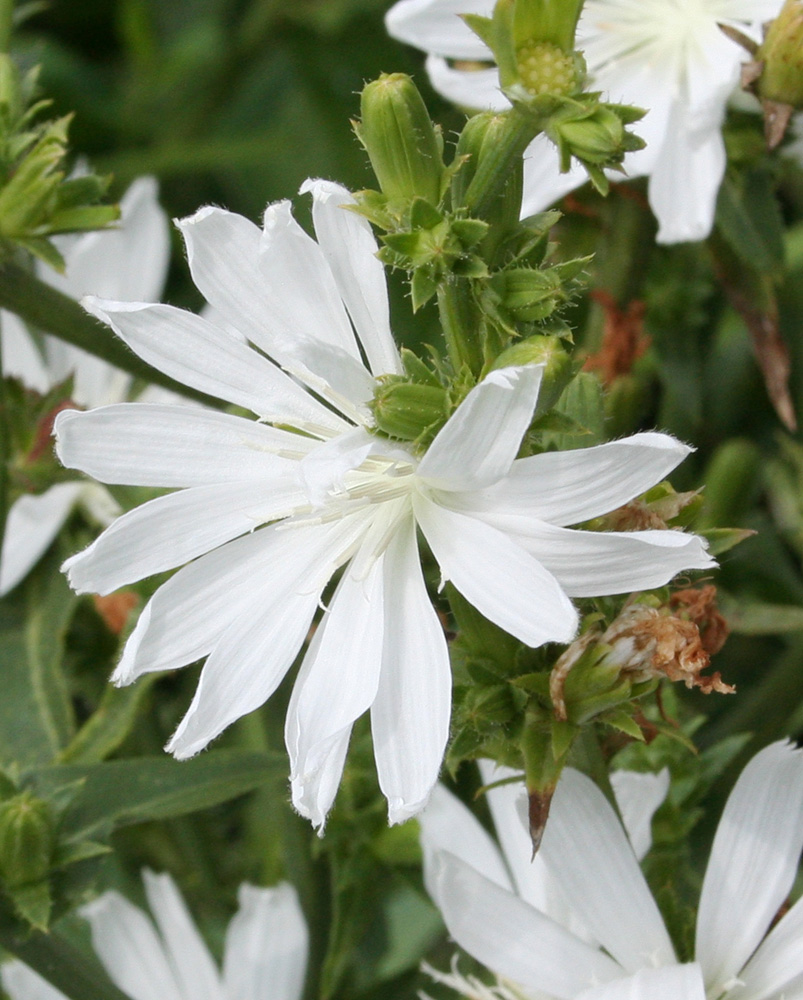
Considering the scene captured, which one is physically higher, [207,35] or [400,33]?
[400,33]

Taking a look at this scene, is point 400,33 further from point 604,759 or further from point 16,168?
point 604,759

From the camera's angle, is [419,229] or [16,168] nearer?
[419,229]

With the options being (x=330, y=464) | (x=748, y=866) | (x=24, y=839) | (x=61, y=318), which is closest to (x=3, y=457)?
(x=61, y=318)

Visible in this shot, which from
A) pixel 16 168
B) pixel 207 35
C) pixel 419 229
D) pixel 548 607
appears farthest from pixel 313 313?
pixel 207 35

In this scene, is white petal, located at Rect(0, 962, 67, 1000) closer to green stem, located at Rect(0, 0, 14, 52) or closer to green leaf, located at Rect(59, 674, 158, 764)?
green leaf, located at Rect(59, 674, 158, 764)

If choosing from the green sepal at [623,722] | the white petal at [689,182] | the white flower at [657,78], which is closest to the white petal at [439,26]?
the white flower at [657,78]

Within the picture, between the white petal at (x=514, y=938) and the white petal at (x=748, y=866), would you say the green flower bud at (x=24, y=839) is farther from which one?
the white petal at (x=748, y=866)

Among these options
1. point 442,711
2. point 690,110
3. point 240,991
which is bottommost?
point 240,991
